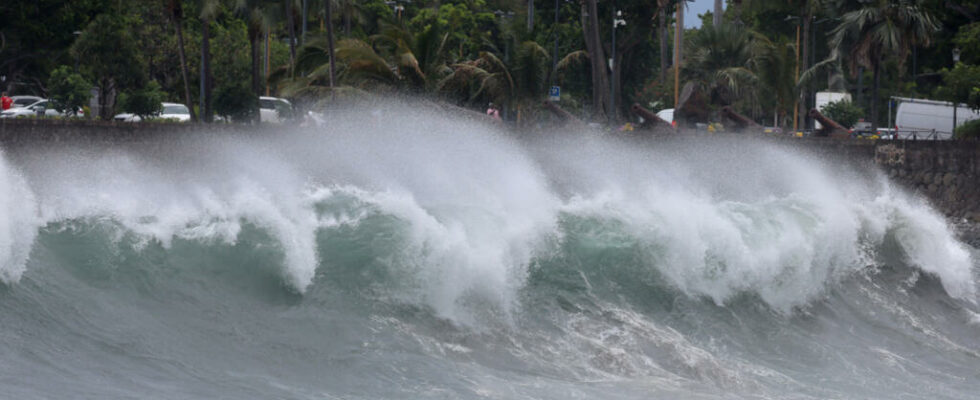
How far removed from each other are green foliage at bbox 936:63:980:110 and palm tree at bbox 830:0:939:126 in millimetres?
6982

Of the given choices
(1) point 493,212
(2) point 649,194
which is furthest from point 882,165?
(1) point 493,212

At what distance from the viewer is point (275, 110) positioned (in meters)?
38.3

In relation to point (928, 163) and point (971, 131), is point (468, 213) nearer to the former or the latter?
point (928, 163)

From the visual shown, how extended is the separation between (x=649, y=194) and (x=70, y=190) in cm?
761

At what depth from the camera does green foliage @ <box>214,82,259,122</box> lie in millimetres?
33094

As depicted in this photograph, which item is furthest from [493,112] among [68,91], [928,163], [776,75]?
[928,163]

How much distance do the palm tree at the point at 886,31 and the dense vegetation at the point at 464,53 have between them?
68mm

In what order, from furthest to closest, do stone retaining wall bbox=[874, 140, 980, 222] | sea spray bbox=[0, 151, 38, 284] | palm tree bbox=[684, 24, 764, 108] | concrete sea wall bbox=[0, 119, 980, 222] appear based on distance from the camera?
palm tree bbox=[684, 24, 764, 108]
stone retaining wall bbox=[874, 140, 980, 222]
concrete sea wall bbox=[0, 119, 980, 222]
sea spray bbox=[0, 151, 38, 284]

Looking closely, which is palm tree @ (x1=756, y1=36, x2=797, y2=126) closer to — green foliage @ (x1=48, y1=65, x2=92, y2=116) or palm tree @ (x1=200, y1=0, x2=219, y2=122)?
palm tree @ (x1=200, y1=0, x2=219, y2=122)

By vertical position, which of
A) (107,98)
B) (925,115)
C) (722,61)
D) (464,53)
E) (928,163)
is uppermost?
(464,53)

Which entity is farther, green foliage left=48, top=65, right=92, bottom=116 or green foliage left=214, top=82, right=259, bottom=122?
green foliage left=214, top=82, right=259, bottom=122

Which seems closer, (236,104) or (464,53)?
(236,104)

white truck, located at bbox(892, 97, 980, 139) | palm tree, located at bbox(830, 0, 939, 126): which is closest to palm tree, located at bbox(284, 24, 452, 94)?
palm tree, located at bbox(830, 0, 939, 126)

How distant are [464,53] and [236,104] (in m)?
37.2
